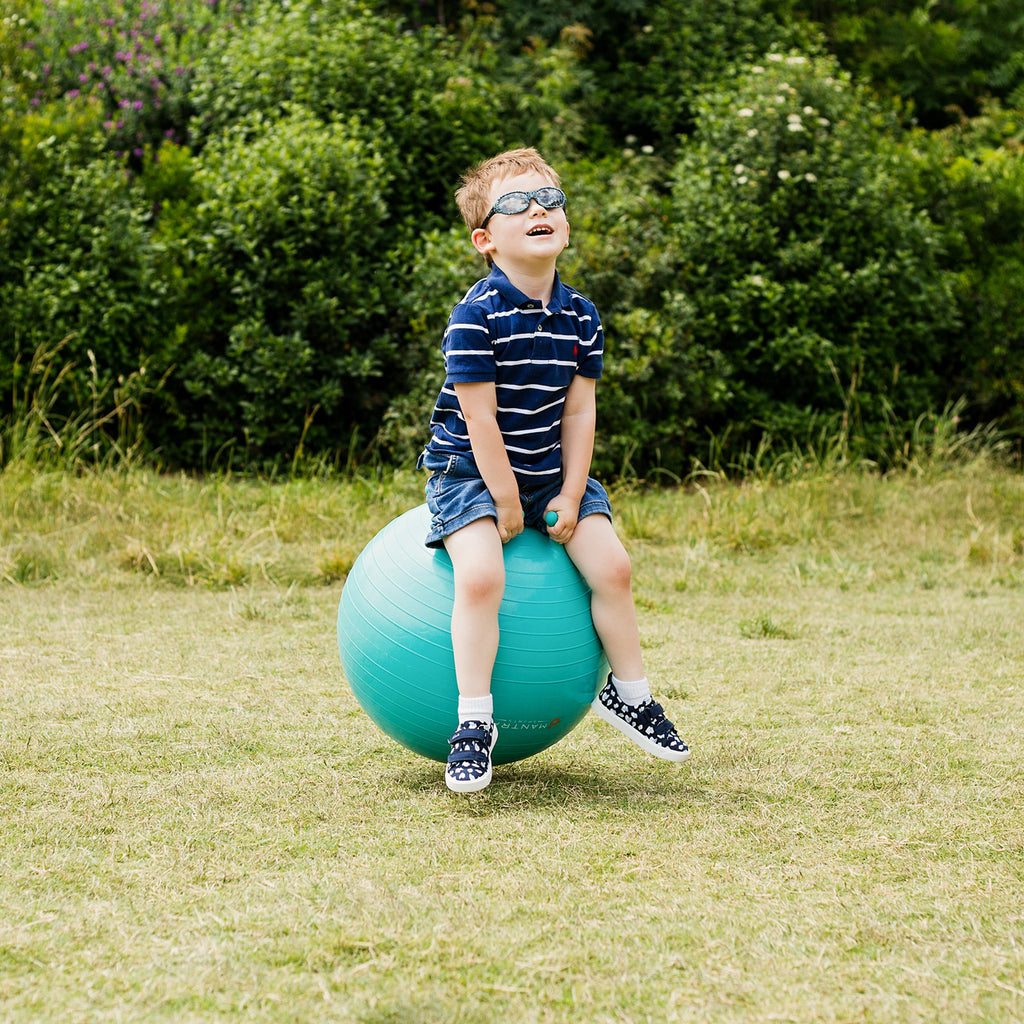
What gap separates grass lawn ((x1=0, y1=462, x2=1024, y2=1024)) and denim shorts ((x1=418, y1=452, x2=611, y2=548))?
2.66ft

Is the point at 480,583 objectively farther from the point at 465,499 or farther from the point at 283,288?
the point at 283,288

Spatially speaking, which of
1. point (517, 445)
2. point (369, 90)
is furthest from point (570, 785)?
point (369, 90)

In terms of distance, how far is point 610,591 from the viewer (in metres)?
3.87

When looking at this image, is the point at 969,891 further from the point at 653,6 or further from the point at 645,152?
the point at 653,6

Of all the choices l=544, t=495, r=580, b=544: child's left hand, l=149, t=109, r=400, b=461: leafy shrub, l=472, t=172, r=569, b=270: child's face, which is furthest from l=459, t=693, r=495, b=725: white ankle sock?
l=149, t=109, r=400, b=461: leafy shrub

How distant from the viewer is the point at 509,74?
11781 millimetres

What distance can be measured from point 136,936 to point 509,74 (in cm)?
1030

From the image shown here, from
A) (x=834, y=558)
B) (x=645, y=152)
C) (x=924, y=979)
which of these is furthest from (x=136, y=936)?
(x=645, y=152)

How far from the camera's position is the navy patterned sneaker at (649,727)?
12.9 ft

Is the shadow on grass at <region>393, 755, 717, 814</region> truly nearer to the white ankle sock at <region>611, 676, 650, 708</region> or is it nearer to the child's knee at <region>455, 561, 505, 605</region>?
the white ankle sock at <region>611, 676, 650, 708</region>

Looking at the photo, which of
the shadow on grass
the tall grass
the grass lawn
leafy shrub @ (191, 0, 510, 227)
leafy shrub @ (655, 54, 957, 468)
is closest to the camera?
the grass lawn

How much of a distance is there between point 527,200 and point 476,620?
1.28 m

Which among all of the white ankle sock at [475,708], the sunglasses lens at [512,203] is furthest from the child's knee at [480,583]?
the sunglasses lens at [512,203]

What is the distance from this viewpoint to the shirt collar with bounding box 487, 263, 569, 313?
3846 mm
